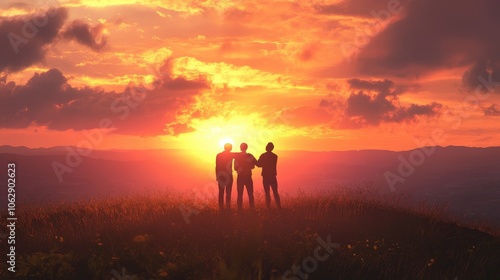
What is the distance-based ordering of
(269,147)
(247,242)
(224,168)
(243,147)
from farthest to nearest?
(269,147)
(243,147)
(224,168)
(247,242)

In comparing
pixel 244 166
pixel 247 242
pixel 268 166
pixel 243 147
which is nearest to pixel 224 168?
pixel 244 166

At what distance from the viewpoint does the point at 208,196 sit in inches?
887

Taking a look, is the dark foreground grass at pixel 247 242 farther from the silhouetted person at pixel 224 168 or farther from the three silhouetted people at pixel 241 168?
the silhouetted person at pixel 224 168

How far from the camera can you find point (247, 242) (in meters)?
12.7

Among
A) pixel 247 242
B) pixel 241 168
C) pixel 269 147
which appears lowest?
pixel 247 242

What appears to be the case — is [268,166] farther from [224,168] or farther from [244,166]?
[224,168]

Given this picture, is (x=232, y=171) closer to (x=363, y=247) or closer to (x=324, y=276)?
(x=363, y=247)

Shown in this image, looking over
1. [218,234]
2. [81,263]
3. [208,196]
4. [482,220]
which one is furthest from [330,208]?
[81,263]

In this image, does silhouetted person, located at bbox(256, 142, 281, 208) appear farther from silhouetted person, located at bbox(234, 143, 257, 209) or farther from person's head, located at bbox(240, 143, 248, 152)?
person's head, located at bbox(240, 143, 248, 152)

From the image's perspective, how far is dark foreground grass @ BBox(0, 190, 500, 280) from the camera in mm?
9984

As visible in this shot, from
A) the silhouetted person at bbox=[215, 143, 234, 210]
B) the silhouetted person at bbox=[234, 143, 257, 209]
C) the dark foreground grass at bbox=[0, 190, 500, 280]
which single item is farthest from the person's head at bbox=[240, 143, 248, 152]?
the dark foreground grass at bbox=[0, 190, 500, 280]

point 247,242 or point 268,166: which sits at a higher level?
point 268,166

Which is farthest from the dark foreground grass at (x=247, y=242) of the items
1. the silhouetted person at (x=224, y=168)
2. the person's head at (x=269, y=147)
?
the person's head at (x=269, y=147)

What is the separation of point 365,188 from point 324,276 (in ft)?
46.8
